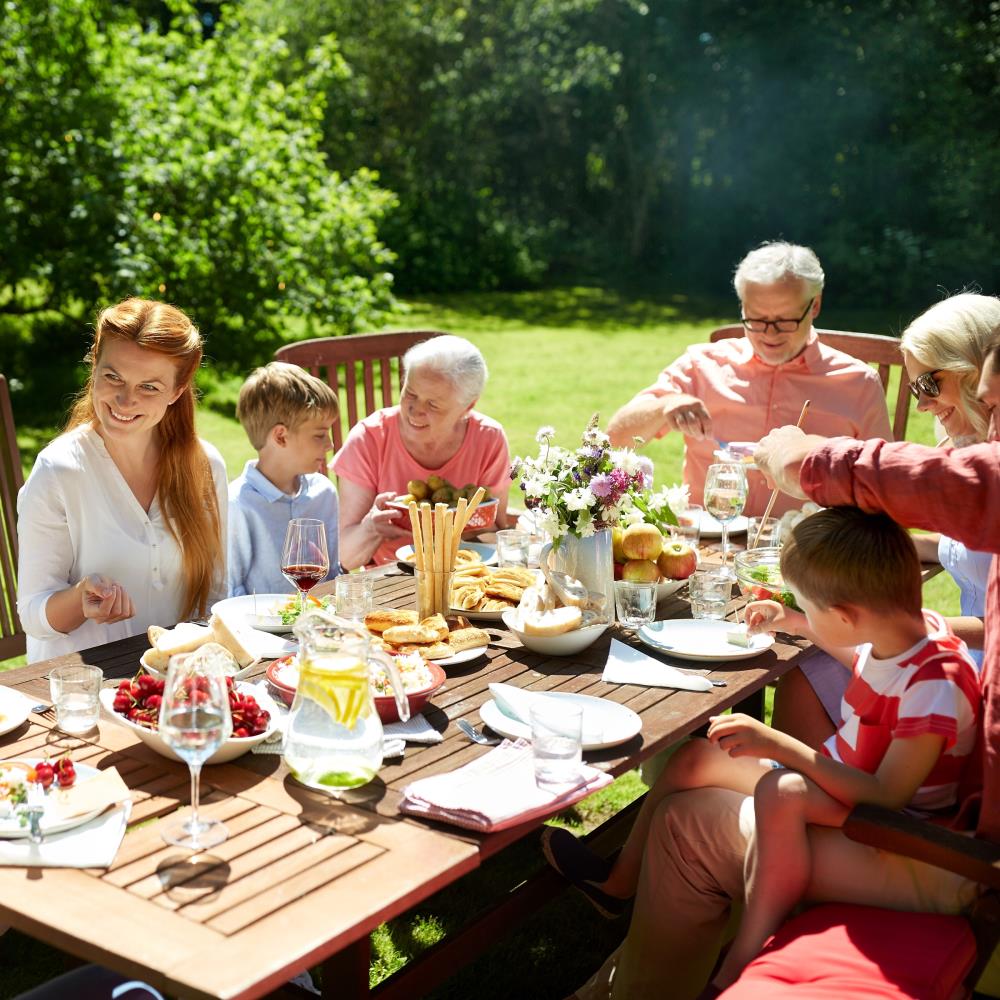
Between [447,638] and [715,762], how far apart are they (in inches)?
26.9

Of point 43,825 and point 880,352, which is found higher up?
point 880,352

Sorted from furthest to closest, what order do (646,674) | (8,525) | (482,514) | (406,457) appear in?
1. (406,457)
2. (8,525)
3. (482,514)
4. (646,674)

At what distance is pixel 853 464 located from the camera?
89.5 inches

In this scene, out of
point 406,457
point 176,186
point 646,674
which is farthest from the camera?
point 176,186

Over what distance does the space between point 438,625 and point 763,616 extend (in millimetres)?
786

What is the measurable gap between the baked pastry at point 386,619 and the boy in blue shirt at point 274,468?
105 cm

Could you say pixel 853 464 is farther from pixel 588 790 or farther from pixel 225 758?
pixel 225 758

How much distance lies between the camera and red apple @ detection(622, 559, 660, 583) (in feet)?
10.9

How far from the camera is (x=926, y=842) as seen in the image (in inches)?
87.7

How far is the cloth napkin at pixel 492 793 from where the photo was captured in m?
2.09

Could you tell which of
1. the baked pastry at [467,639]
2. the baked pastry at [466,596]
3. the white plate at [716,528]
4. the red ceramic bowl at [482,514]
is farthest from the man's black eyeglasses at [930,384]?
the baked pastry at [467,639]

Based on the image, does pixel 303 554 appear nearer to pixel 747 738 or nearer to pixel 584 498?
pixel 584 498

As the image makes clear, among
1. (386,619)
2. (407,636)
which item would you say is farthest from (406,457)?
(407,636)

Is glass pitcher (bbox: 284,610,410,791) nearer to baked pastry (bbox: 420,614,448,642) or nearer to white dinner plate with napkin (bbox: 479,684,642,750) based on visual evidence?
white dinner plate with napkin (bbox: 479,684,642,750)
